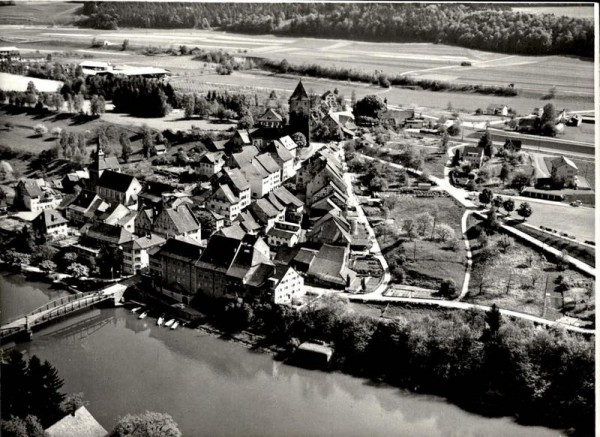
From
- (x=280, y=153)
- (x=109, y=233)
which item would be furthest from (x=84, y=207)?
(x=280, y=153)

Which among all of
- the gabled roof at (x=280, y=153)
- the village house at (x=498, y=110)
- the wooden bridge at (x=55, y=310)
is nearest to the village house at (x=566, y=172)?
the gabled roof at (x=280, y=153)

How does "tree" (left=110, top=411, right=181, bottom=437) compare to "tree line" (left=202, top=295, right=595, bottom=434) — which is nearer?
"tree" (left=110, top=411, right=181, bottom=437)

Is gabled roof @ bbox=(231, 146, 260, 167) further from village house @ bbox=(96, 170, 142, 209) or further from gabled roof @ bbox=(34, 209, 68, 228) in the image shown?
gabled roof @ bbox=(34, 209, 68, 228)

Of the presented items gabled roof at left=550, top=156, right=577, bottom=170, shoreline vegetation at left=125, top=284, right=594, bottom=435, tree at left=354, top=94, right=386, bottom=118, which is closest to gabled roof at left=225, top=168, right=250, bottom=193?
shoreline vegetation at left=125, top=284, right=594, bottom=435

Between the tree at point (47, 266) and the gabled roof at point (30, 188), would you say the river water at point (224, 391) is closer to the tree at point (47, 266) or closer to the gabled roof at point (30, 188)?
the tree at point (47, 266)

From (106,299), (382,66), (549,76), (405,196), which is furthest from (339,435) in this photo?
(382,66)
